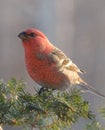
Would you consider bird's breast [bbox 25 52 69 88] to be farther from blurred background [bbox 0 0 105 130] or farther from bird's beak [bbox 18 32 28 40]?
blurred background [bbox 0 0 105 130]

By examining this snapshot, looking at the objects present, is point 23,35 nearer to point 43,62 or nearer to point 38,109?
point 43,62

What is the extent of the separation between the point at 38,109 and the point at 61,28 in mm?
5991

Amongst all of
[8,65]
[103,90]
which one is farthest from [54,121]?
[8,65]

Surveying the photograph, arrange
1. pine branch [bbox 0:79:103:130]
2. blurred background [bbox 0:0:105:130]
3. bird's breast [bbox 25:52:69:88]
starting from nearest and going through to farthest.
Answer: pine branch [bbox 0:79:103:130] < bird's breast [bbox 25:52:69:88] < blurred background [bbox 0:0:105:130]

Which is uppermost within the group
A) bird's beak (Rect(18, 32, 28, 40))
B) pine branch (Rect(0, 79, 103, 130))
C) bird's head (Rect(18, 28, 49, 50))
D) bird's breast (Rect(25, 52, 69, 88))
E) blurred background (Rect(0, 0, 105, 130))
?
blurred background (Rect(0, 0, 105, 130))

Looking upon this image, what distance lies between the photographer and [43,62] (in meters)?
3.66

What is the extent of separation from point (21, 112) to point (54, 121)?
153mm

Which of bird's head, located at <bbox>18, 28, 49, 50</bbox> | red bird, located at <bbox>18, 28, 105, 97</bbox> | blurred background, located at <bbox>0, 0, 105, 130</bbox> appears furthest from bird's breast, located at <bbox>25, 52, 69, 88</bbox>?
blurred background, located at <bbox>0, 0, 105, 130</bbox>

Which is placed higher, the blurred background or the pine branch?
the blurred background

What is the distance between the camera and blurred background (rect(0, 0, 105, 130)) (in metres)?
7.92

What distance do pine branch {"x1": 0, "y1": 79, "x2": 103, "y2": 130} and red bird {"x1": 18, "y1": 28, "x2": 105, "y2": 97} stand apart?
3.20ft

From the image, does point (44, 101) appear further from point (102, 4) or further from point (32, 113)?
point (102, 4)

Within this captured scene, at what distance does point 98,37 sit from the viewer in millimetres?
8273

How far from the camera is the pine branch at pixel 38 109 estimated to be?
8.03ft
